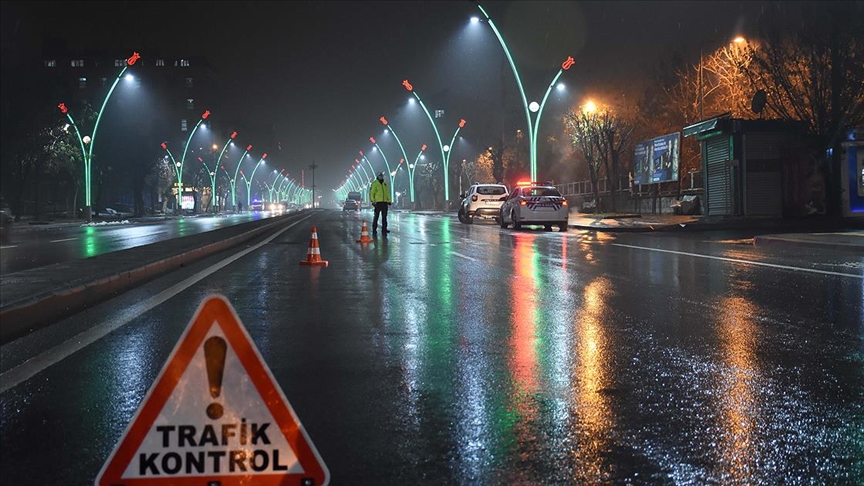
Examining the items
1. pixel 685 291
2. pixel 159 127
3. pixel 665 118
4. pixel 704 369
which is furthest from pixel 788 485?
pixel 159 127

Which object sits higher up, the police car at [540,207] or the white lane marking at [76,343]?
the police car at [540,207]

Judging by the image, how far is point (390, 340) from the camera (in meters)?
7.03

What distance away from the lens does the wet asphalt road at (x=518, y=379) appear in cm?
383

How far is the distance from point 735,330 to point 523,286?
413 cm

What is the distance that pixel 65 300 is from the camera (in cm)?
923

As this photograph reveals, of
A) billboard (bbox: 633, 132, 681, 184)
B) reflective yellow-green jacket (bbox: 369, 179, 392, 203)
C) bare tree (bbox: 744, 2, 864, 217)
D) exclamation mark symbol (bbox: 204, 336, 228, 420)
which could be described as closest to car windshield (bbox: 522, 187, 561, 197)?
reflective yellow-green jacket (bbox: 369, 179, 392, 203)

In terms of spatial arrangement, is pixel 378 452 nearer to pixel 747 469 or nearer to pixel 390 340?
pixel 747 469

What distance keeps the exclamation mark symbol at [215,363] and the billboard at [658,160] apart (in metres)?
37.7

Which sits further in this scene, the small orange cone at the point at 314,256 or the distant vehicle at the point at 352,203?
the distant vehicle at the point at 352,203

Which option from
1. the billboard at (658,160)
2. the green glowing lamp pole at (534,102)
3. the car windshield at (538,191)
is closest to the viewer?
the car windshield at (538,191)

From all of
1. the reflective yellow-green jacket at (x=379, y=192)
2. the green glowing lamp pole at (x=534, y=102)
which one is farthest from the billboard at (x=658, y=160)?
the reflective yellow-green jacket at (x=379, y=192)

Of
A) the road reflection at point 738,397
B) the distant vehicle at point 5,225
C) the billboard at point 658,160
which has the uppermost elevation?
the billboard at point 658,160

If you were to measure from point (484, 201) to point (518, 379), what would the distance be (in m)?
32.4

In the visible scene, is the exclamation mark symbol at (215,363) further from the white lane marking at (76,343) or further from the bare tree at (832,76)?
the bare tree at (832,76)
